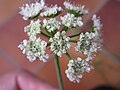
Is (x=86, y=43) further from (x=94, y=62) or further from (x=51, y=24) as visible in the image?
(x=94, y=62)

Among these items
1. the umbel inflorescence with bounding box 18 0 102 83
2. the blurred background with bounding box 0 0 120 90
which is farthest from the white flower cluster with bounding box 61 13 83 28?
the blurred background with bounding box 0 0 120 90

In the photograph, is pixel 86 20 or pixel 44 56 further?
pixel 86 20

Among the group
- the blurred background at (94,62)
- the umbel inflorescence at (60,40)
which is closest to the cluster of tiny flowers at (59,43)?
the umbel inflorescence at (60,40)

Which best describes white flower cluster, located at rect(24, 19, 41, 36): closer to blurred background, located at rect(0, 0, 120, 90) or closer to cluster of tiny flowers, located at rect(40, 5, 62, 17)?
cluster of tiny flowers, located at rect(40, 5, 62, 17)

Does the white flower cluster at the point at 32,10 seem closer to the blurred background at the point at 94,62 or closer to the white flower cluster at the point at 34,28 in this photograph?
the white flower cluster at the point at 34,28
